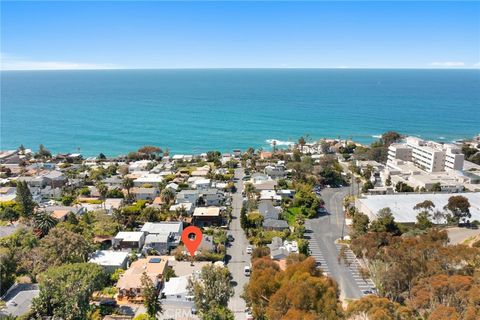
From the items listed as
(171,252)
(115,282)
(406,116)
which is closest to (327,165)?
(171,252)

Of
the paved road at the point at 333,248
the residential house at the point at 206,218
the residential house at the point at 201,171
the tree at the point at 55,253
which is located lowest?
the paved road at the point at 333,248

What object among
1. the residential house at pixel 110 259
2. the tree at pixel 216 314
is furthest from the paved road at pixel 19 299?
the tree at pixel 216 314

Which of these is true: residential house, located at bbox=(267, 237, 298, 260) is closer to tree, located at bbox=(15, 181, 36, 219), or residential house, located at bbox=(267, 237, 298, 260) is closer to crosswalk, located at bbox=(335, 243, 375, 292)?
crosswalk, located at bbox=(335, 243, 375, 292)

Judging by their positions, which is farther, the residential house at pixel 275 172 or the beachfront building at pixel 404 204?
the residential house at pixel 275 172

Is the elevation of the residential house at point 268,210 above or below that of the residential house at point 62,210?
below

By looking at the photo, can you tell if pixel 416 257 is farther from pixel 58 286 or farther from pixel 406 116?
pixel 406 116

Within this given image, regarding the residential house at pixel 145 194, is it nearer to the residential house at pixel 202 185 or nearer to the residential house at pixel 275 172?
the residential house at pixel 202 185

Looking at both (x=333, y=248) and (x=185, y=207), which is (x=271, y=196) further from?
(x=333, y=248)

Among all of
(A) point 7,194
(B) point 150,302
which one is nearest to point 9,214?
(A) point 7,194
